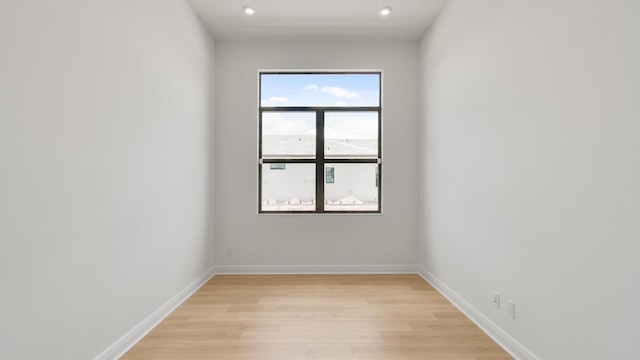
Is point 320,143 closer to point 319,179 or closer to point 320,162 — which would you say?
point 320,162

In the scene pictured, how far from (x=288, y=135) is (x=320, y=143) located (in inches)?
17.3

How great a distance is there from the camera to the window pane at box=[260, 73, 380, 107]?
169 inches

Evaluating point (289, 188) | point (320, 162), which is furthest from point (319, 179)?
point (289, 188)

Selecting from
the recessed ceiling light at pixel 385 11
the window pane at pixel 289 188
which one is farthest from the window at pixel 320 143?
the recessed ceiling light at pixel 385 11

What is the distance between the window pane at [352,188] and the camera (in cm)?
428

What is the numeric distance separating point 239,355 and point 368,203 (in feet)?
8.43

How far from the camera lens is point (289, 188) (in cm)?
429

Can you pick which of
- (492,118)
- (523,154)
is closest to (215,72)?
(492,118)

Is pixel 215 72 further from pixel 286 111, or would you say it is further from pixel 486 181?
pixel 486 181

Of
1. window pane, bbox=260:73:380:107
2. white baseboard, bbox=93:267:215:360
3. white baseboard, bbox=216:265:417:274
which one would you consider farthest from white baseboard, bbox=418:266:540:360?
white baseboard, bbox=93:267:215:360

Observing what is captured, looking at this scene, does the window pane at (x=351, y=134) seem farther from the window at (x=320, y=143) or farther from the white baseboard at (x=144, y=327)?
the white baseboard at (x=144, y=327)

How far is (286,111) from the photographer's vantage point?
14.1ft

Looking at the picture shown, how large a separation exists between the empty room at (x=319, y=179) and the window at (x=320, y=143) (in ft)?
0.09

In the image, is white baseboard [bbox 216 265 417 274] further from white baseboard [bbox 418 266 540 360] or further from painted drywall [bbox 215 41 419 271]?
white baseboard [bbox 418 266 540 360]
